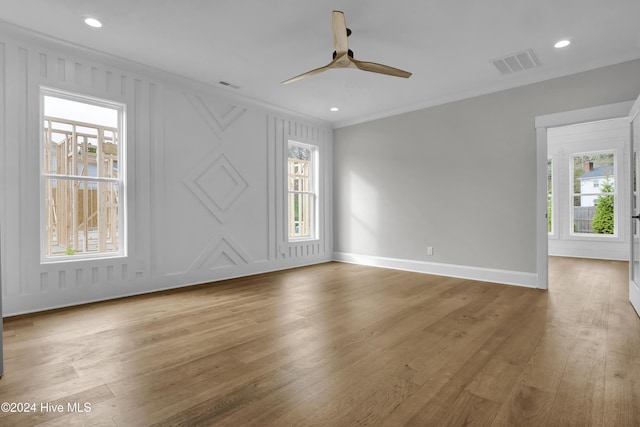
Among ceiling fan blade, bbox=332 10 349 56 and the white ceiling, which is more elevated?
the white ceiling

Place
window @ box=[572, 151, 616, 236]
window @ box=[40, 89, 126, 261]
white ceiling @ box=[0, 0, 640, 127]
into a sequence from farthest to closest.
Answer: window @ box=[572, 151, 616, 236], window @ box=[40, 89, 126, 261], white ceiling @ box=[0, 0, 640, 127]

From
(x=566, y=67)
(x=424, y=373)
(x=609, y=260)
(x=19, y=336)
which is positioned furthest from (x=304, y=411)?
(x=609, y=260)

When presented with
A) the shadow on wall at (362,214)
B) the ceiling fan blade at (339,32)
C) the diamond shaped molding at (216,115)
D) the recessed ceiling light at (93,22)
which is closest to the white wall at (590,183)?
the shadow on wall at (362,214)

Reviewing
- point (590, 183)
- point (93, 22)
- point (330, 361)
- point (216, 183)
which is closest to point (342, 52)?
point (93, 22)

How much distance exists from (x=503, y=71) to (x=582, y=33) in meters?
0.98

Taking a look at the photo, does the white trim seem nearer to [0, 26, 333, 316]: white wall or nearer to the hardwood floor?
the hardwood floor

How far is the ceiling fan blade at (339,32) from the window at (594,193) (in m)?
7.01

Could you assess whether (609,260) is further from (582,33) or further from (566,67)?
(582,33)

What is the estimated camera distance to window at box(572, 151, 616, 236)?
275 inches

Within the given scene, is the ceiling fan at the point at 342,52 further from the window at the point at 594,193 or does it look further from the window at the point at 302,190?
the window at the point at 594,193

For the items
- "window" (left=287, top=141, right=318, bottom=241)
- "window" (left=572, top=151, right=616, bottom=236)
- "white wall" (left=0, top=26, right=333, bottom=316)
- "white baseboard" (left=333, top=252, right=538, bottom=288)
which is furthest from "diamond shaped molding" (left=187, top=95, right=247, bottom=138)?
"window" (left=572, top=151, right=616, bottom=236)

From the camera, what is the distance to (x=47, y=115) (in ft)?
11.7

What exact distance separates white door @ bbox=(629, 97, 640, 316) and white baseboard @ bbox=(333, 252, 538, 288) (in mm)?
1054

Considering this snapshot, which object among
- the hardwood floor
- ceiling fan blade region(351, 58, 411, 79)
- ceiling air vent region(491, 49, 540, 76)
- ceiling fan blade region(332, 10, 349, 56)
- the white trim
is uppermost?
ceiling air vent region(491, 49, 540, 76)
